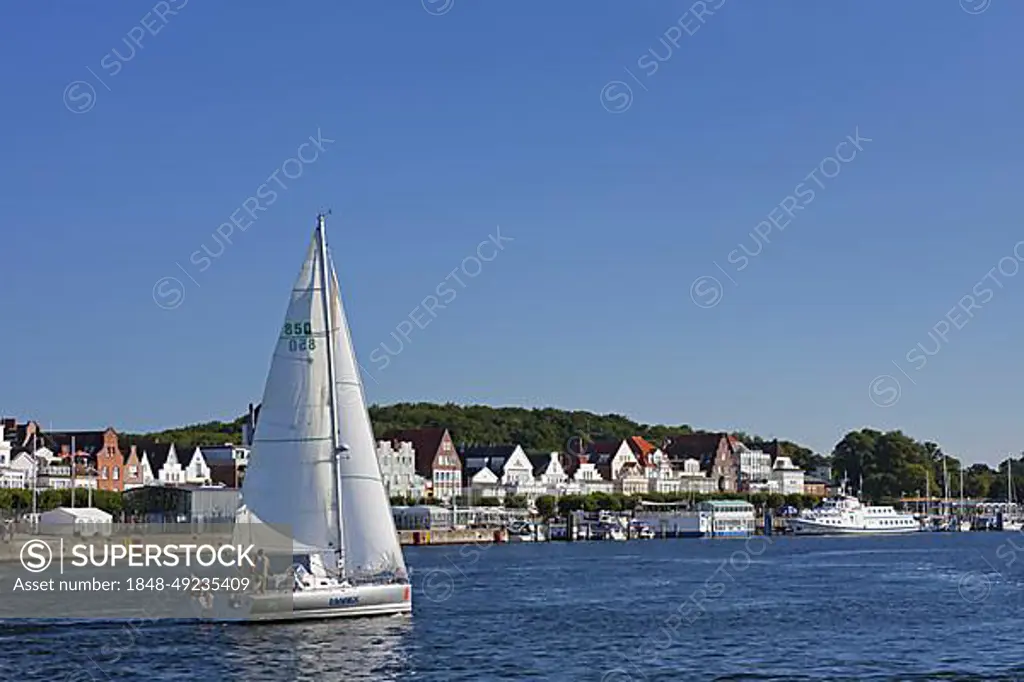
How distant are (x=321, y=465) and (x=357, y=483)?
122cm

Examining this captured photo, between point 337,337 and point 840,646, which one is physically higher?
point 337,337

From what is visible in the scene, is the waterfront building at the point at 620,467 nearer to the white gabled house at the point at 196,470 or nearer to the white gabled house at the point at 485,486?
the white gabled house at the point at 485,486

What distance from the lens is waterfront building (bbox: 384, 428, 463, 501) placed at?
148250mm

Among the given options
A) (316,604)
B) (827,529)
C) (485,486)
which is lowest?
(827,529)

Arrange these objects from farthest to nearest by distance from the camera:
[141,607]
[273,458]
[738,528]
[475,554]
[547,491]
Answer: [547,491] → [738,528] → [475,554] → [141,607] → [273,458]

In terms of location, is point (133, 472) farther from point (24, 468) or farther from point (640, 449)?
point (640, 449)

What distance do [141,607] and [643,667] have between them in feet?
60.8

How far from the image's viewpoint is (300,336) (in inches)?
1706

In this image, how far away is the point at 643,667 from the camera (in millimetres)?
35719

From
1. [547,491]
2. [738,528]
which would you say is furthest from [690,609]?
[547,491]

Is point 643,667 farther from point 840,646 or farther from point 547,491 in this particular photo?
point 547,491

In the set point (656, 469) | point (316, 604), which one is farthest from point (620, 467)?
point (316, 604)

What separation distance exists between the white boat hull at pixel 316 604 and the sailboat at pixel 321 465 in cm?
6

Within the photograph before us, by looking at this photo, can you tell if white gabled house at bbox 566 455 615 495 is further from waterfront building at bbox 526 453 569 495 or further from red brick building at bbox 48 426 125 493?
red brick building at bbox 48 426 125 493
